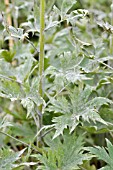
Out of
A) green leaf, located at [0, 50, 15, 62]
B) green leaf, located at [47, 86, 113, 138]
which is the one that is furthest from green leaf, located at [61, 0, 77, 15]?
green leaf, located at [0, 50, 15, 62]

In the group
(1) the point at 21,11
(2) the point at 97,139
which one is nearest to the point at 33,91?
(2) the point at 97,139

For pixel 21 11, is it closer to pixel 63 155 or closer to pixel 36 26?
pixel 36 26

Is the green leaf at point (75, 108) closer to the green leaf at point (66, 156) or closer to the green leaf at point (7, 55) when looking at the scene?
the green leaf at point (66, 156)

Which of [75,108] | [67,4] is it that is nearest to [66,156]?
[75,108]

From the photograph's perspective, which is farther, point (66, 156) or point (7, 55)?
point (7, 55)

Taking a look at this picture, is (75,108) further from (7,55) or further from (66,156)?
(7,55)

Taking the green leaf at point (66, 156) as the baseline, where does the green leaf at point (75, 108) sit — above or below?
above

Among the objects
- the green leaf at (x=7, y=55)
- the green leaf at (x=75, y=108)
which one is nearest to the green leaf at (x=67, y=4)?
the green leaf at (x=75, y=108)

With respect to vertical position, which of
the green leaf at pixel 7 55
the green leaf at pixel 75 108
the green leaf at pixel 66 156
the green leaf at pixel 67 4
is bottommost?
the green leaf at pixel 66 156

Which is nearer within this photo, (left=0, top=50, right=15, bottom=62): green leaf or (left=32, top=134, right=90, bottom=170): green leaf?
(left=32, top=134, right=90, bottom=170): green leaf

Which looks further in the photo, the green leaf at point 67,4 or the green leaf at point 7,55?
the green leaf at point 7,55

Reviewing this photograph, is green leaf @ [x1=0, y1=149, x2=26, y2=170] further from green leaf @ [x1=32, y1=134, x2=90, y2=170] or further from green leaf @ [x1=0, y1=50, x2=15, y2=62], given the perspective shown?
green leaf @ [x1=0, y1=50, x2=15, y2=62]
